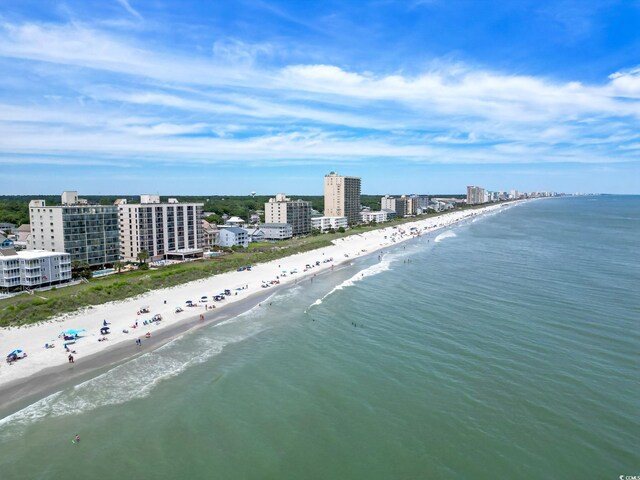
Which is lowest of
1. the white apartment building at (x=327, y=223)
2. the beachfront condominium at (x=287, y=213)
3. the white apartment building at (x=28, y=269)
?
the white apartment building at (x=28, y=269)

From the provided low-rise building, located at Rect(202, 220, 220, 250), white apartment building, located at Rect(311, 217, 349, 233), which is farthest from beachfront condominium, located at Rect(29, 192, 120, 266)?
white apartment building, located at Rect(311, 217, 349, 233)

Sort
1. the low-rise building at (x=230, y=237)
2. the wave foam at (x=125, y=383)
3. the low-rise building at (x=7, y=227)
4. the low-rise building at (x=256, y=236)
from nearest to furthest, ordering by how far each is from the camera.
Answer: the wave foam at (x=125, y=383) < the low-rise building at (x=230, y=237) < the low-rise building at (x=7, y=227) < the low-rise building at (x=256, y=236)

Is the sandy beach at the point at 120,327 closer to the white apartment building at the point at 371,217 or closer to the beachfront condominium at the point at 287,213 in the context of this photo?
the beachfront condominium at the point at 287,213

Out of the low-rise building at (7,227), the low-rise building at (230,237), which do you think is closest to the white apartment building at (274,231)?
the low-rise building at (230,237)

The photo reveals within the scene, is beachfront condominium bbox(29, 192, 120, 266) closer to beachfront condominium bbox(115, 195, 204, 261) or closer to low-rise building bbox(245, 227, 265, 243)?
beachfront condominium bbox(115, 195, 204, 261)

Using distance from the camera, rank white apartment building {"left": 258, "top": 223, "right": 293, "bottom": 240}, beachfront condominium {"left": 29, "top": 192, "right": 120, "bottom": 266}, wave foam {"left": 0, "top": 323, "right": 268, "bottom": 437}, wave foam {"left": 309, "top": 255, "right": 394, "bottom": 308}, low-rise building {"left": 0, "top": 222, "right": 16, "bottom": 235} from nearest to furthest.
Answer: wave foam {"left": 0, "top": 323, "right": 268, "bottom": 437}, wave foam {"left": 309, "top": 255, "right": 394, "bottom": 308}, beachfront condominium {"left": 29, "top": 192, "right": 120, "bottom": 266}, low-rise building {"left": 0, "top": 222, "right": 16, "bottom": 235}, white apartment building {"left": 258, "top": 223, "right": 293, "bottom": 240}

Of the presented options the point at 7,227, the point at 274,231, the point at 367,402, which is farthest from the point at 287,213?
the point at 367,402

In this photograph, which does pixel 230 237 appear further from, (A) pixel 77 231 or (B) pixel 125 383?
(B) pixel 125 383
